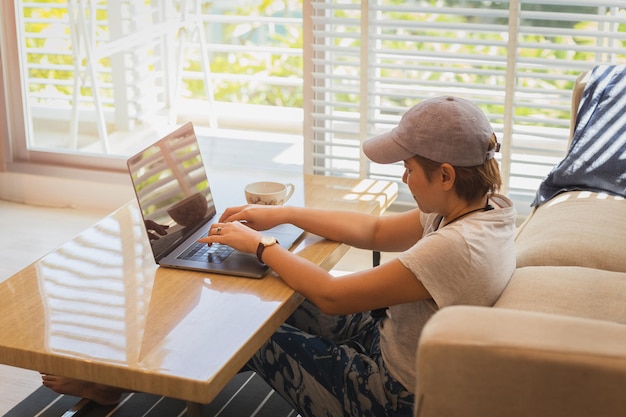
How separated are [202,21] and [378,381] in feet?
9.34

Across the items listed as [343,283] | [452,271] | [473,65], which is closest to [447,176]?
[452,271]

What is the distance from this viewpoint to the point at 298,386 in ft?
6.30

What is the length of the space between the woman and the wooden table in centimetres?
11

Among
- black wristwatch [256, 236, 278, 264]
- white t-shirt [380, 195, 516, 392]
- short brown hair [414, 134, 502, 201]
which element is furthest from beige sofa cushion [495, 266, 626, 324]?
black wristwatch [256, 236, 278, 264]

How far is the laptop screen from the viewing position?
199 cm

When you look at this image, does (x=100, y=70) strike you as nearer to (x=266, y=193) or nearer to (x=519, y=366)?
(x=266, y=193)

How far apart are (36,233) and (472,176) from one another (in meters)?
2.45

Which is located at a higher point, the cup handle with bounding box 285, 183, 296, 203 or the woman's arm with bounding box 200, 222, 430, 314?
the cup handle with bounding box 285, 183, 296, 203

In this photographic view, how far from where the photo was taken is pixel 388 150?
1.81m

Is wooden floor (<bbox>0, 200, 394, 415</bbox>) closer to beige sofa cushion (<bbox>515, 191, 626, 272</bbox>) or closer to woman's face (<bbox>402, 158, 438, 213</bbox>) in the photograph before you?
beige sofa cushion (<bbox>515, 191, 626, 272</bbox>)

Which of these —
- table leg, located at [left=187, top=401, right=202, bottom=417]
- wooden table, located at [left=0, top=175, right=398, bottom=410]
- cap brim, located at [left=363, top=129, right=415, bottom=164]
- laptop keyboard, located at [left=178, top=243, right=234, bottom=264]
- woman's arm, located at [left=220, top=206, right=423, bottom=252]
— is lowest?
table leg, located at [left=187, top=401, right=202, bottom=417]

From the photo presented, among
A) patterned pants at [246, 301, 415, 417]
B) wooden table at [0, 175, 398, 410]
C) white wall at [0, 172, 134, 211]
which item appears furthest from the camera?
white wall at [0, 172, 134, 211]

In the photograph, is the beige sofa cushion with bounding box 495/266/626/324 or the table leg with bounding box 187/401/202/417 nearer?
the table leg with bounding box 187/401/202/417

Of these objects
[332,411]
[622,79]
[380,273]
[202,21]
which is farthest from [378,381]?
[202,21]
